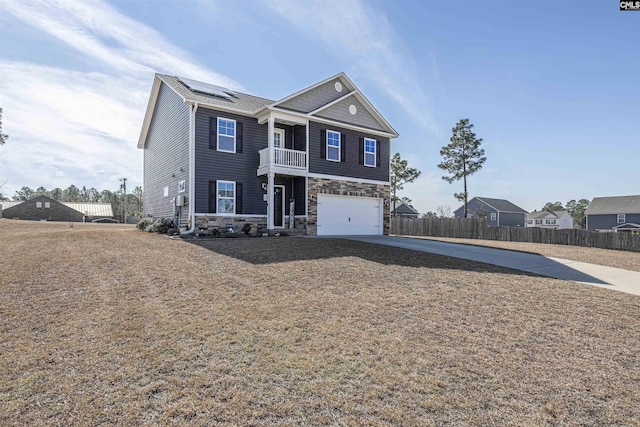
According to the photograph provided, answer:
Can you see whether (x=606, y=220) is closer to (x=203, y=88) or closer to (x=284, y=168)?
(x=284, y=168)

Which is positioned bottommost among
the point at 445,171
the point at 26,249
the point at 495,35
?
the point at 26,249

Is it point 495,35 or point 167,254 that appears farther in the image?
point 495,35

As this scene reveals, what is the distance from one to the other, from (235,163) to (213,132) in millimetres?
1567

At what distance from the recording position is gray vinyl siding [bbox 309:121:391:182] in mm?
15688

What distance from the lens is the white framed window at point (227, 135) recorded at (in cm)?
1416

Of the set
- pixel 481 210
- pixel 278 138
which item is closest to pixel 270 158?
pixel 278 138

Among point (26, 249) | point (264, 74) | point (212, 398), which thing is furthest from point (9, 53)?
point (212, 398)

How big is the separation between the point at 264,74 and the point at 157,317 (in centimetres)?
1215

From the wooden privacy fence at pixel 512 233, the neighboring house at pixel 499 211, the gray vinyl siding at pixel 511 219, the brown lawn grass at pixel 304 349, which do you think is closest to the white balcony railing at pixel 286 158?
the brown lawn grass at pixel 304 349

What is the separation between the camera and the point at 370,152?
17891mm

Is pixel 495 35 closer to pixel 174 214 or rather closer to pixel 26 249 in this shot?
pixel 174 214

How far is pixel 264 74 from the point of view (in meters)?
13.9

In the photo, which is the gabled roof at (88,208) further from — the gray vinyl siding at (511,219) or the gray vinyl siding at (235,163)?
the gray vinyl siding at (511,219)

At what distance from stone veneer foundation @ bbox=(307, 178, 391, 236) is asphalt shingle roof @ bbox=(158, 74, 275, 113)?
4522mm
